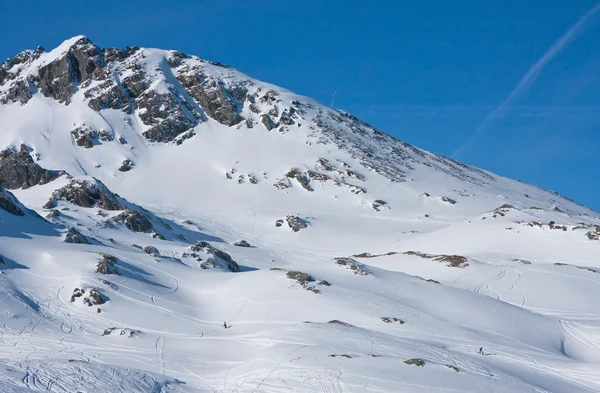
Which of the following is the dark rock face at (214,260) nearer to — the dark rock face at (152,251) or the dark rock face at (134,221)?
the dark rock face at (152,251)

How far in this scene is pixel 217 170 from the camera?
110 m

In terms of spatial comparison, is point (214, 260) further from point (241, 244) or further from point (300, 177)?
point (300, 177)

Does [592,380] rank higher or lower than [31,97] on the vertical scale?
lower

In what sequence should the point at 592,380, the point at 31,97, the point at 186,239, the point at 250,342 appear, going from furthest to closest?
the point at 31,97, the point at 186,239, the point at 250,342, the point at 592,380

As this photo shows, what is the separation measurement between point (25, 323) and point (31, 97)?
116601 millimetres

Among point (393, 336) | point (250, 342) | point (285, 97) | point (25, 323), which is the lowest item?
point (25, 323)

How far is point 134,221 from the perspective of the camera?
6347cm

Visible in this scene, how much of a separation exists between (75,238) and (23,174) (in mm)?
46371

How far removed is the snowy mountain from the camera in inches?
939

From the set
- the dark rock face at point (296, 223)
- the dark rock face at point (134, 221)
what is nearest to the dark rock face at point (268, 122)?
the dark rock face at point (296, 223)

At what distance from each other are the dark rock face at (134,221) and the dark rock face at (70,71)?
75.7 m

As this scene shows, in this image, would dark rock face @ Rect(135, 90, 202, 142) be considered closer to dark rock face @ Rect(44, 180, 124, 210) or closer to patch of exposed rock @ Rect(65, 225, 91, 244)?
dark rock face @ Rect(44, 180, 124, 210)

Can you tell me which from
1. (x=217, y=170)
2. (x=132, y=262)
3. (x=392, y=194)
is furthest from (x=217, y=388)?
(x=217, y=170)

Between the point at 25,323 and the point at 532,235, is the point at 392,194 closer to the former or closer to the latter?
the point at 532,235
